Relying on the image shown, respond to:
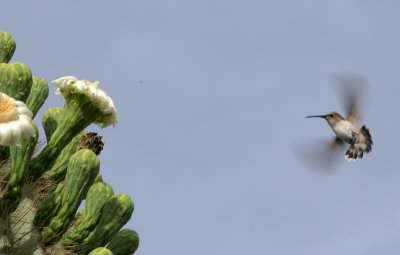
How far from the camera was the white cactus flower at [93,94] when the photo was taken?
4.72 meters

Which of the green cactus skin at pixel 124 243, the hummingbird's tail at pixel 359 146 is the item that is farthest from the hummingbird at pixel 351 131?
the green cactus skin at pixel 124 243

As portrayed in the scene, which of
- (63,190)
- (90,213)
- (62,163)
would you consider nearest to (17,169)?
(63,190)

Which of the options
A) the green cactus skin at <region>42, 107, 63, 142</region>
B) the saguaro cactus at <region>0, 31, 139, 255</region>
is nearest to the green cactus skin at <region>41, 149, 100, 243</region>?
the saguaro cactus at <region>0, 31, 139, 255</region>

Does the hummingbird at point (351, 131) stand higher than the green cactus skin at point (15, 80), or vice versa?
the hummingbird at point (351, 131)

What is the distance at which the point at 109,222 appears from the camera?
479 centimetres

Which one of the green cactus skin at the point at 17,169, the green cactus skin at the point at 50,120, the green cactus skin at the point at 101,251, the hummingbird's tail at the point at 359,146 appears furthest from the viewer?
the hummingbird's tail at the point at 359,146

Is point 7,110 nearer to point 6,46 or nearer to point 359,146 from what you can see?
point 6,46

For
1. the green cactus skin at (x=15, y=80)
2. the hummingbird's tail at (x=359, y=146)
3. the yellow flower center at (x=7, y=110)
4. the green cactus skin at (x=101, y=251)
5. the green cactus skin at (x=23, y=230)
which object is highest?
the hummingbird's tail at (x=359, y=146)

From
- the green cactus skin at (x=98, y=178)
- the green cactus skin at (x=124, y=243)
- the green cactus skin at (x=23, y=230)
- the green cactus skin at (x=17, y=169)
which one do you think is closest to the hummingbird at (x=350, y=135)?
the green cactus skin at (x=98, y=178)

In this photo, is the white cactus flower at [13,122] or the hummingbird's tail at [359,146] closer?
the white cactus flower at [13,122]

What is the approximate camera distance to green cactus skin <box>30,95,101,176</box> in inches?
191

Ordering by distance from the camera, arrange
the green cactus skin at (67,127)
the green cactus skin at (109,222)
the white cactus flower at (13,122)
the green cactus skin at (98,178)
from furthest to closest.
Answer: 1. the green cactus skin at (98,178)
2. the green cactus skin at (67,127)
3. the green cactus skin at (109,222)
4. the white cactus flower at (13,122)

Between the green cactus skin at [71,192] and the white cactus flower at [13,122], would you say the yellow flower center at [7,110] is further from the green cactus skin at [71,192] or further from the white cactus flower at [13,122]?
the green cactus skin at [71,192]

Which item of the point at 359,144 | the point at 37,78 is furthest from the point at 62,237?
the point at 359,144
